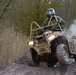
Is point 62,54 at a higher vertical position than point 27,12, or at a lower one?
lower

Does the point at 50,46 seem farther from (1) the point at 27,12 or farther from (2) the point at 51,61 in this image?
(1) the point at 27,12

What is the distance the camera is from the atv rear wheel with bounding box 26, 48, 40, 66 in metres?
9.77

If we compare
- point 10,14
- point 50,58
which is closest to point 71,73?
point 50,58

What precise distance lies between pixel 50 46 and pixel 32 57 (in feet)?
2.99

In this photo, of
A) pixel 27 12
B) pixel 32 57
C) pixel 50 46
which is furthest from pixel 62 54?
pixel 27 12

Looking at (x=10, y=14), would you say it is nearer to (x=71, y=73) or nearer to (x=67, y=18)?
(x=67, y=18)

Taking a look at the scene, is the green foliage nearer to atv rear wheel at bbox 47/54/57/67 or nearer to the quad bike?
the quad bike

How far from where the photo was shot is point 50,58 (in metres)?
10.0

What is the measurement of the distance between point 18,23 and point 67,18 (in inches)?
108

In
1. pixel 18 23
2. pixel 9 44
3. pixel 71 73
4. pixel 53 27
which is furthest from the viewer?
pixel 18 23

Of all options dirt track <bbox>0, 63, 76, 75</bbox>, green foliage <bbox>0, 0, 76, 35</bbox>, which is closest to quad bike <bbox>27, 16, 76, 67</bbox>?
dirt track <bbox>0, 63, 76, 75</bbox>

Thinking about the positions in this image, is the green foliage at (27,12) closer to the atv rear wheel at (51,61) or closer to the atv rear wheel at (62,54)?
the atv rear wheel at (51,61)

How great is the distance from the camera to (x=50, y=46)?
30.4 ft

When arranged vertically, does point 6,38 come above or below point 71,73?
above
